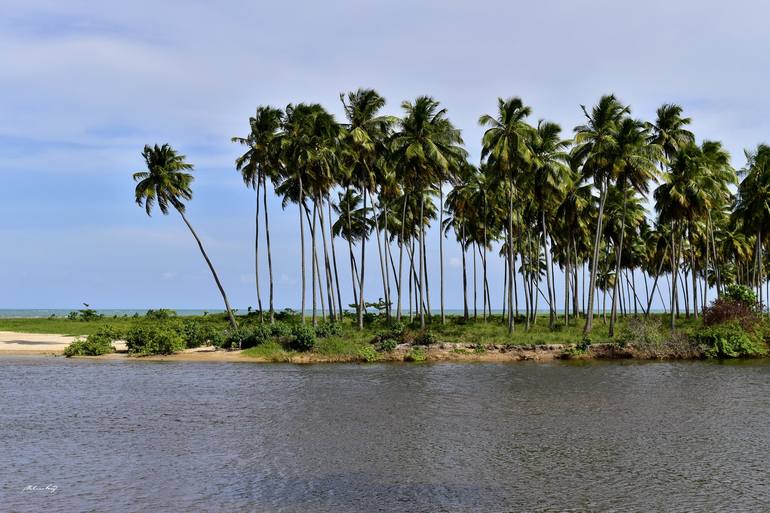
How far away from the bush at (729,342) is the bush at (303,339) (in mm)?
27650

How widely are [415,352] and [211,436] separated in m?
25.8

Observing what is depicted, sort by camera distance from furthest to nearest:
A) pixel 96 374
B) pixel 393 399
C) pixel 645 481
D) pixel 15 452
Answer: pixel 96 374, pixel 393 399, pixel 15 452, pixel 645 481

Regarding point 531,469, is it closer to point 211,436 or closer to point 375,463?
point 375,463

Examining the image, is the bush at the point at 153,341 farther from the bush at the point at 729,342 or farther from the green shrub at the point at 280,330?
the bush at the point at 729,342

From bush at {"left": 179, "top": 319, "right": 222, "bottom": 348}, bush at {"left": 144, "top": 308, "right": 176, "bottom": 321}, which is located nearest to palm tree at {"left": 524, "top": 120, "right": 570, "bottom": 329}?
bush at {"left": 179, "top": 319, "right": 222, "bottom": 348}

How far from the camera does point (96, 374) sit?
118 feet

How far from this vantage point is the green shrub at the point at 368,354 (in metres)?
44.0

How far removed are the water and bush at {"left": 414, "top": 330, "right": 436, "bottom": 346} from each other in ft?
40.8

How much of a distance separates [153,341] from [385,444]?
32846 mm

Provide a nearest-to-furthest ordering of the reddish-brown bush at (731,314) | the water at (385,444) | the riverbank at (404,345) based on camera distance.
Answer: the water at (385,444)
the riverbank at (404,345)
the reddish-brown bush at (731,314)

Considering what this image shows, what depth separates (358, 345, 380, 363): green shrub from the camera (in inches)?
1734

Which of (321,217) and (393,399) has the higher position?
(321,217)

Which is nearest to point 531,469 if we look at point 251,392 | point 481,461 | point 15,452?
point 481,461

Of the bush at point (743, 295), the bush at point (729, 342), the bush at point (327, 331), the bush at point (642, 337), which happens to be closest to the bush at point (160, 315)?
the bush at point (327, 331)
